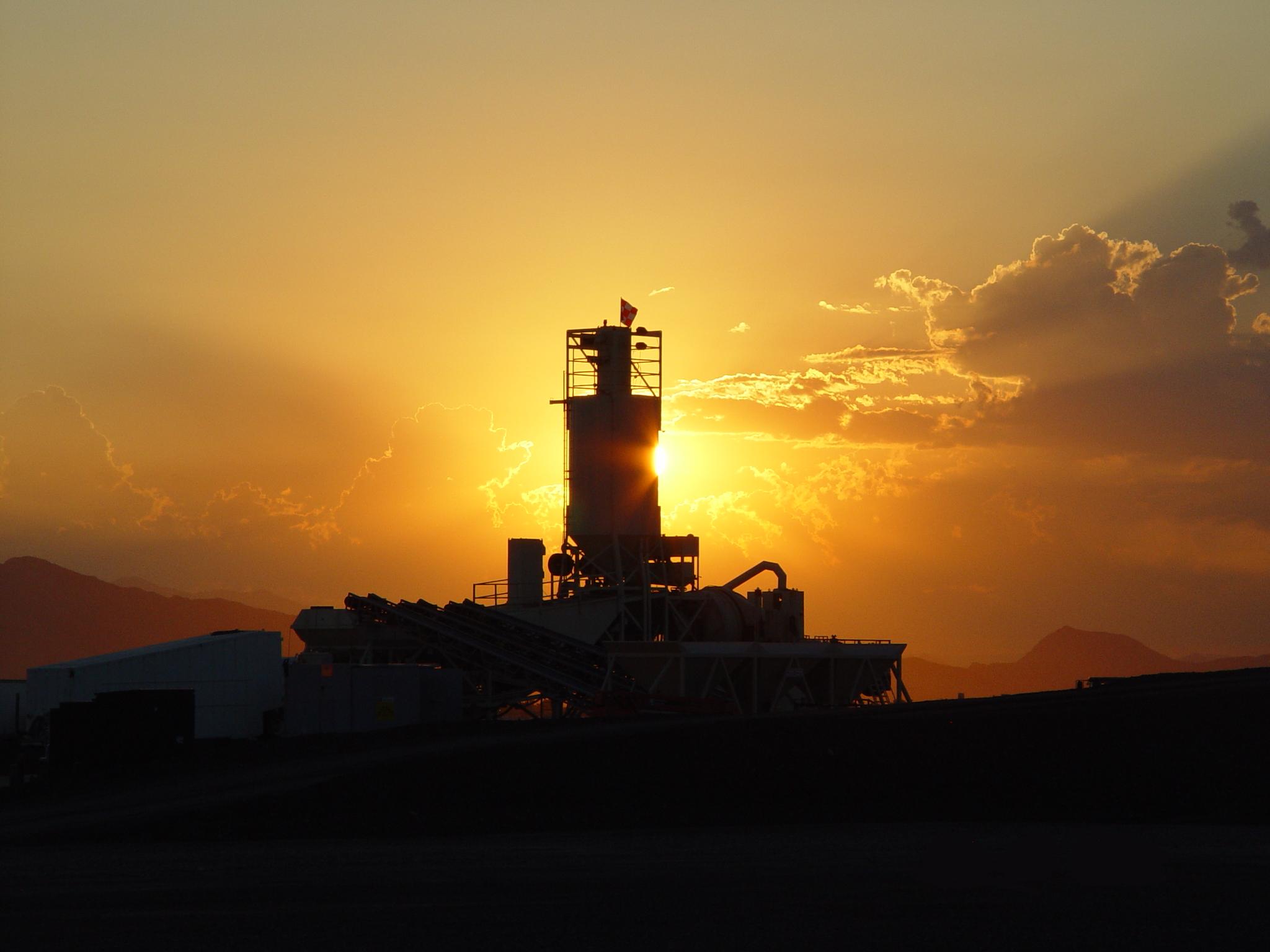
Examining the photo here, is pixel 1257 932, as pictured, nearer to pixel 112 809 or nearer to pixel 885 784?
pixel 885 784

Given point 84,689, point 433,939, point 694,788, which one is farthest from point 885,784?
point 84,689

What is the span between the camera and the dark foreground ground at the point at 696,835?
16781 mm

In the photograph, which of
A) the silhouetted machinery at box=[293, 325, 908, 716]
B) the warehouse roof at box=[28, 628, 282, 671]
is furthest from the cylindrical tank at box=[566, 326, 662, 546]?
the warehouse roof at box=[28, 628, 282, 671]

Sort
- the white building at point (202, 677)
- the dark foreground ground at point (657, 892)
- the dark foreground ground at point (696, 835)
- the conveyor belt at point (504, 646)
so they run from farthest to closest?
the conveyor belt at point (504, 646) → the white building at point (202, 677) → the dark foreground ground at point (696, 835) → the dark foreground ground at point (657, 892)

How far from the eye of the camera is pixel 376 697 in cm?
5141

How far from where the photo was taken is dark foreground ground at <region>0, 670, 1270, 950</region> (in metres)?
16.8

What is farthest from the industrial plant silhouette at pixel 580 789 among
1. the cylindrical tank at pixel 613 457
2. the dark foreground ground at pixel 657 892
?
the cylindrical tank at pixel 613 457

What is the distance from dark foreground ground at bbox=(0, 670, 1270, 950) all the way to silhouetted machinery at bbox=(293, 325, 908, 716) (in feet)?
56.5

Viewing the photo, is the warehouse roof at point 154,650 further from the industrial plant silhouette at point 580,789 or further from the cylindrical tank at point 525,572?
the cylindrical tank at point 525,572

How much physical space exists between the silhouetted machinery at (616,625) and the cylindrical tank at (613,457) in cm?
7

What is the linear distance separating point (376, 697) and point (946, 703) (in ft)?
64.4

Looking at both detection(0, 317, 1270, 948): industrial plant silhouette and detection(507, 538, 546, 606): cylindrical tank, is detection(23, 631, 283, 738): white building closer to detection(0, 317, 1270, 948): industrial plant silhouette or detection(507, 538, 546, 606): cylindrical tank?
detection(0, 317, 1270, 948): industrial plant silhouette

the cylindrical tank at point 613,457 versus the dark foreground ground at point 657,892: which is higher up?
the cylindrical tank at point 613,457

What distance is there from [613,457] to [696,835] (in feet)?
150
